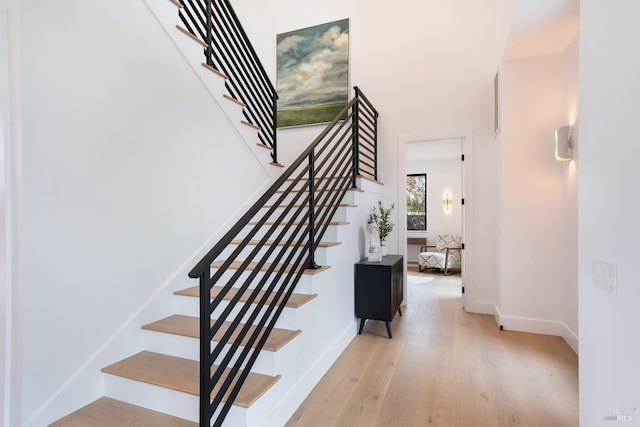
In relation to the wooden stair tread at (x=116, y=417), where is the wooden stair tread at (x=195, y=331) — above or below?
above

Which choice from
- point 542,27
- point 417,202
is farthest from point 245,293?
point 417,202

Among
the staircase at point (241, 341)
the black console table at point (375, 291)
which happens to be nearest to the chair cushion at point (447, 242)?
the black console table at point (375, 291)

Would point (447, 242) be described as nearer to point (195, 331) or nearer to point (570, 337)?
point (570, 337)

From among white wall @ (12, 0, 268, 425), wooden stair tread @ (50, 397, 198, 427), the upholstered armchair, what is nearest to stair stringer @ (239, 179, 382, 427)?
wooden stair tread @ (50, 397, 198, 427)

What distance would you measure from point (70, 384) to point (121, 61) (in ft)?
6.42

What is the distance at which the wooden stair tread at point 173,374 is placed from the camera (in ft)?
5.28

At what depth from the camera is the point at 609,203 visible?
120cm

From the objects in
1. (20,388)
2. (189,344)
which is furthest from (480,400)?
(20,388)

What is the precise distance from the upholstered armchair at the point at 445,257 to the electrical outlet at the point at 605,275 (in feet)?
19.2

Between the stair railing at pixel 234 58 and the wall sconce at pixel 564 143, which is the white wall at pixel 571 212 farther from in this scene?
the stair railing at pixel 234 58

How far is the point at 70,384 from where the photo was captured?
1691 mm

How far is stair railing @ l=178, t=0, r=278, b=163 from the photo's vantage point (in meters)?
2.66

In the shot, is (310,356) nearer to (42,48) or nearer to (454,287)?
(42,48)

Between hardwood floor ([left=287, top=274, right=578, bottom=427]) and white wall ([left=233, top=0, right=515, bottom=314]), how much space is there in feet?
3.81
